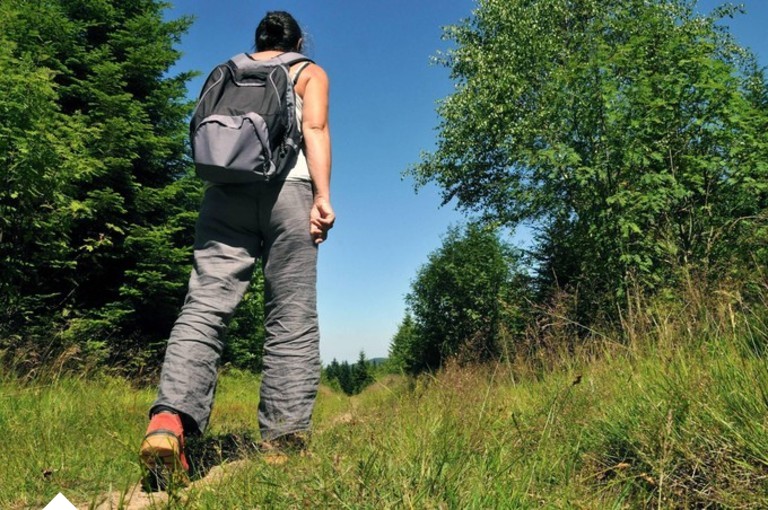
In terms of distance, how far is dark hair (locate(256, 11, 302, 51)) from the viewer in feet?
9.28

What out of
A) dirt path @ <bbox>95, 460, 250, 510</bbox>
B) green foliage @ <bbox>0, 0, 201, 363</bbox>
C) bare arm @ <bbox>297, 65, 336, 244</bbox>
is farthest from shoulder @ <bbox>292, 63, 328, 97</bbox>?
green foliage @ <bbox>0, 0, 201, 363</bbox>

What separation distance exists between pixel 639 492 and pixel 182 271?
1239cm

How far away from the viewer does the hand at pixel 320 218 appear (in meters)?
2.42

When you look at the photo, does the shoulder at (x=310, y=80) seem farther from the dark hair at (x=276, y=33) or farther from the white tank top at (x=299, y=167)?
the dark hair at (x=276, y=33)

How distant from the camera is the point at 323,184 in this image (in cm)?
246

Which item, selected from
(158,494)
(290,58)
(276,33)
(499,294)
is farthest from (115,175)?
(158,494)

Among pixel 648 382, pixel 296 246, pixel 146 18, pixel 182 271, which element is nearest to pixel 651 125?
pixel 648 382

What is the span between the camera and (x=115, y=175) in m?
12.2

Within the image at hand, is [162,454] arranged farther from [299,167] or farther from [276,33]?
[276,33]

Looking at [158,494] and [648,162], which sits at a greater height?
[648,162]

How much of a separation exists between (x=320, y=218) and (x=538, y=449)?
1334 millimetres

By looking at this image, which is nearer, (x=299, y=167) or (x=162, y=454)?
(x=162, y=454)

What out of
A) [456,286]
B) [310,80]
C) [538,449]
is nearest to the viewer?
[538,449]

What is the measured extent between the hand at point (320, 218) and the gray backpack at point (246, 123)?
23cm
